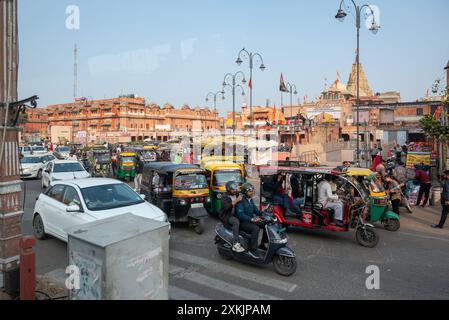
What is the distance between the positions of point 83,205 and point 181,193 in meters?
2.90

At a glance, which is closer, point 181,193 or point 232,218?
point 232,218

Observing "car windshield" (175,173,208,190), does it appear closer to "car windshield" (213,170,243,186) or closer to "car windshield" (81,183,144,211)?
"car windshield" (213,170,243,186)

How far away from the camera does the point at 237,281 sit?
641 cm

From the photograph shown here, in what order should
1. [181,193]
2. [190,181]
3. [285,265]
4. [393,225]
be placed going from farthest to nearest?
1. [190,181]
2. [393,225]
3. [181,193]
4. [285,265]

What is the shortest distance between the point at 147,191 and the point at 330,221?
5701mm

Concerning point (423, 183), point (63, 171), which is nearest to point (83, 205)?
point (63, 171)

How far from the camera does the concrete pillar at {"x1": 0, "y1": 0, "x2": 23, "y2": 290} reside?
5.38 m

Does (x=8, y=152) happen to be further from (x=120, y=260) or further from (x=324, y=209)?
(x=324, y=209)

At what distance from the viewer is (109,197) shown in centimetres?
826

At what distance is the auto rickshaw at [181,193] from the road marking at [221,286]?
2938mm

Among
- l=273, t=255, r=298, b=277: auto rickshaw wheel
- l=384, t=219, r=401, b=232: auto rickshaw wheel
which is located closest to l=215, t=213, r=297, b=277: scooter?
l=273, t=255, r=298, b=277: auto rickshaw wheel

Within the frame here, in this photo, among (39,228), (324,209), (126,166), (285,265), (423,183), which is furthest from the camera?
(126,166)
